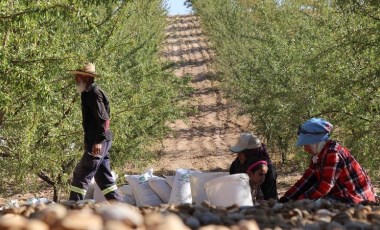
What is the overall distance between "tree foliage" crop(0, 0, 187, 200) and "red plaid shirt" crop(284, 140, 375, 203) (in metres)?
2.39

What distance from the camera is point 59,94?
8.03 meters

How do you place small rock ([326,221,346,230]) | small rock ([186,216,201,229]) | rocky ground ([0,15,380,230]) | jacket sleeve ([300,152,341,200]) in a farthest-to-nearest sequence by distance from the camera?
jacket sleeve ([300,152,341,200])
small rock ([186,216,201,229])
small rock ([326,221,346,230])
rocky ground ([0,15,380,230])

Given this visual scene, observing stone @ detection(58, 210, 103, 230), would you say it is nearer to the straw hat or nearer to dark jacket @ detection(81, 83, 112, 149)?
dark jacket @ detection(81, 83, 112, 149)

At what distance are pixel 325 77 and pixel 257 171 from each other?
3.36m

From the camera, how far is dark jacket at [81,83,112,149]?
22.7 feet

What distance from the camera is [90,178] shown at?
6.93m

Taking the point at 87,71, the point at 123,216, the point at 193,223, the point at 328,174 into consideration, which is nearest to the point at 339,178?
the point at 328,174

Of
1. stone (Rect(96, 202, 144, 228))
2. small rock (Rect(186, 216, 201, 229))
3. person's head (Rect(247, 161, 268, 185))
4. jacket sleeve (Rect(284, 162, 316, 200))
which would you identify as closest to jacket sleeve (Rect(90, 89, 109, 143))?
person's head (Rect(247, 161, 268, 185))

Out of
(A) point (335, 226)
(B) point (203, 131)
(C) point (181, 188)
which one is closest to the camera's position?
(A) point (335, 226)

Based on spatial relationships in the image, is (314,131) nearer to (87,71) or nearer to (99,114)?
(99,114)

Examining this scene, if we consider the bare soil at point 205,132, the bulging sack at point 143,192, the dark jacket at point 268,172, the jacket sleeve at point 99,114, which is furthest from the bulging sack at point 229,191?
the bare soil at point 205,132

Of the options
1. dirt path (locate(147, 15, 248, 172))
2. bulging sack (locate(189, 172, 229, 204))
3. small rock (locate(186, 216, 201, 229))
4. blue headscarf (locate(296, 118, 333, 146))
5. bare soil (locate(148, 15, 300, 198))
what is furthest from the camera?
dirt path (locate(147, 15, 248, 172))

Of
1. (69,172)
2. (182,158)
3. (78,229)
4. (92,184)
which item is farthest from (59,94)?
(182,158)

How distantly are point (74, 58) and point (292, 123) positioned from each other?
4.99 meters
